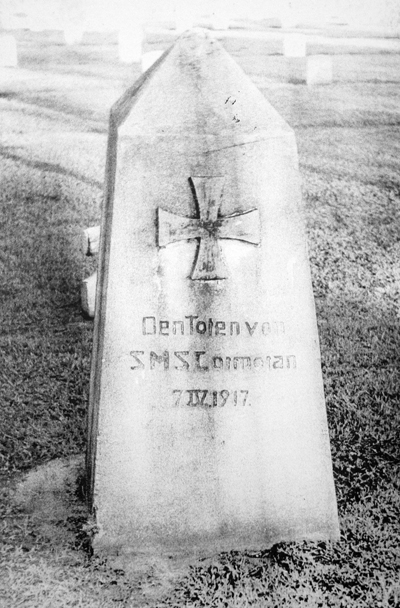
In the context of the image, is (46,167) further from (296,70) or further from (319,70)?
(319,70)

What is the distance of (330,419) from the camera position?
4.31 meters

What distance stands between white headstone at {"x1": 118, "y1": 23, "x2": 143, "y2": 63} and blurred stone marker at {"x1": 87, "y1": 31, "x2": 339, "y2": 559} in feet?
12.4

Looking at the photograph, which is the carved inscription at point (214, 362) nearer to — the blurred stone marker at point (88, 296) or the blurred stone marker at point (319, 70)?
the blurred stone marker at point (88, 296)

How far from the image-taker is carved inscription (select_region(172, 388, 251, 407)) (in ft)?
9.23

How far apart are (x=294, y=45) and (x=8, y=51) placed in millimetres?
2344

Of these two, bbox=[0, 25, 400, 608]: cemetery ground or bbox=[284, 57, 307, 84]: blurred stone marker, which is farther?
bbox=[284, 57, 307, 84]: blurred stone marker

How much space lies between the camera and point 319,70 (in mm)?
6766

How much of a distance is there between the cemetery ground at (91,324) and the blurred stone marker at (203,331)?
0.19 meters

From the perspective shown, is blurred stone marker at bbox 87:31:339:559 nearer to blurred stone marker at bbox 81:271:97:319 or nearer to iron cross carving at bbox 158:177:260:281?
iron cross carving at bbox 158:177:260:281

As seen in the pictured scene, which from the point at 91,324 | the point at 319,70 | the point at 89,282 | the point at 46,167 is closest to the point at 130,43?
the point at 46,167

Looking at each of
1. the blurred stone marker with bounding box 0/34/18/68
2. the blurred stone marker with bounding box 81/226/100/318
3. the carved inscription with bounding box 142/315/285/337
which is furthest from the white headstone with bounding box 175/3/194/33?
the carved inscription with bounding box 142/315/285/337

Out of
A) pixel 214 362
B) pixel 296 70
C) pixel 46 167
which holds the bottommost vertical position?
pixel 46 167

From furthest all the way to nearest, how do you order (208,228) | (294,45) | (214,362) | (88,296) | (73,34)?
(294,45) < (73,34) < (88,296) < (214,362) < (208,228)

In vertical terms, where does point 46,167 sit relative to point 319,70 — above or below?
below
